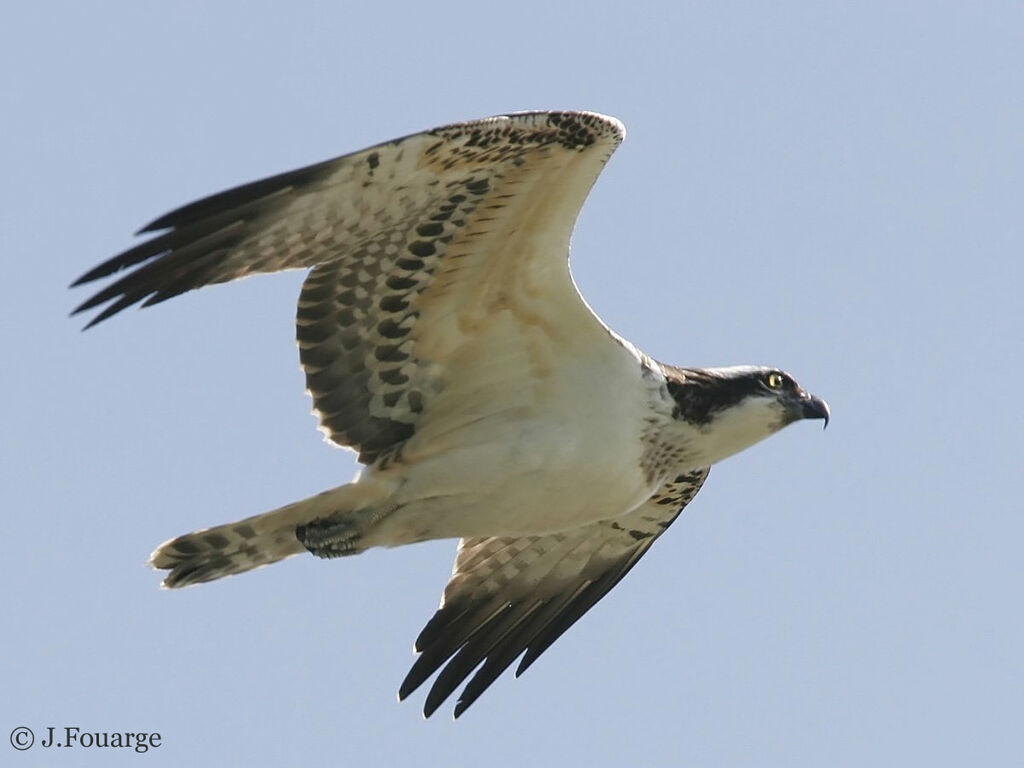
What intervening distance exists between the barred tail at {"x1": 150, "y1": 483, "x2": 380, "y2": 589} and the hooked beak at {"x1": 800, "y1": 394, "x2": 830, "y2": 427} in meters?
2.65

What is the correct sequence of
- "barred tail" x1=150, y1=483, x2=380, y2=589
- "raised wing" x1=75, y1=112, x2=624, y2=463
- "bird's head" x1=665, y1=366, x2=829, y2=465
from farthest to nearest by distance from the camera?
"bird's head" x1=665, y1=366, x2=829, y2=465
"barred tail" x1=150, y1=483, x2=380, y2=589
"raised wing" x1=75, y1=112, x2=624, y2=463

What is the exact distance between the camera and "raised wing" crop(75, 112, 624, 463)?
35.3 ft

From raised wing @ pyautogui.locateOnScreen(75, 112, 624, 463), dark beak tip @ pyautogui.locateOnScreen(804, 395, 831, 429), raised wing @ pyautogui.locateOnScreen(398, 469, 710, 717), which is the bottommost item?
raised wing @ pyautogui.locateOnScreen(398, 469, 710, 717)

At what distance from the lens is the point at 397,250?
37.8ft

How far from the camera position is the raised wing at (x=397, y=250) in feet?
35.3

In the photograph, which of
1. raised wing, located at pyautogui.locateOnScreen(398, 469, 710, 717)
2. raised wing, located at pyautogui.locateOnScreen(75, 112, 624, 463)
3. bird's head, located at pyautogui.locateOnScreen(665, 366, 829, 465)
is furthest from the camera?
raised wing, located at pyautogui.locateOnScreen(398, 469, 710, 717)

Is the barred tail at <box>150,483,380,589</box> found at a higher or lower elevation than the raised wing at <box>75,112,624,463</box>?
→ lower

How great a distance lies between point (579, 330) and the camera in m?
11.9

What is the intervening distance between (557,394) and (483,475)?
0.63 meters

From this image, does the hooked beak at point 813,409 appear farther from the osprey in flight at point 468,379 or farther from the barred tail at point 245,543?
the barred tail at point 245,543

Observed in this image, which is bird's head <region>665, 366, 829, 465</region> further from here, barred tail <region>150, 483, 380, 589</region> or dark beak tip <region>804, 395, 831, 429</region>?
barred tail <region>150, 483, 380, 589</region>

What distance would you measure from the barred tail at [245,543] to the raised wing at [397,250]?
450mm

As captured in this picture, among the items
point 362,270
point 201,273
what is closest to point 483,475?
point 362,270

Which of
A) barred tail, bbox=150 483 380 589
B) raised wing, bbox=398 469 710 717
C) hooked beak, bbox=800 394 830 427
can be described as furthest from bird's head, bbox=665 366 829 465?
barred tail, bbox=150 483 380 589
